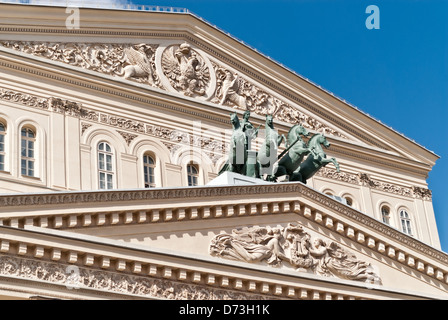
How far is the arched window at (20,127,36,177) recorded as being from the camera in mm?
33375

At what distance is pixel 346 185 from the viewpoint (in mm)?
41062

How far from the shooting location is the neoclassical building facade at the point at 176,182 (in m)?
24.6

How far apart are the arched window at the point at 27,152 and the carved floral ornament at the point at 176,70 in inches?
103

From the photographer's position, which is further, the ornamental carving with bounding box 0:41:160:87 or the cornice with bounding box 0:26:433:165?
the cornice with bounding box 0:26:433:165

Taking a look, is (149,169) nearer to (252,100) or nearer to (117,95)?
(117,95)

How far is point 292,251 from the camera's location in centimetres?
2797

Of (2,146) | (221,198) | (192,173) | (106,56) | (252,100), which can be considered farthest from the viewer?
(252,100)

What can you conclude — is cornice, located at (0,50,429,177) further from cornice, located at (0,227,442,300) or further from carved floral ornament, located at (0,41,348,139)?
cornice, located at (0,227,442,300)

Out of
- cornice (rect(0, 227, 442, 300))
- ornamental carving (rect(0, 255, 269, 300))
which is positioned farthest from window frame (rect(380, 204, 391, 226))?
ornamental carving (rect(0, 255, 269, 300))

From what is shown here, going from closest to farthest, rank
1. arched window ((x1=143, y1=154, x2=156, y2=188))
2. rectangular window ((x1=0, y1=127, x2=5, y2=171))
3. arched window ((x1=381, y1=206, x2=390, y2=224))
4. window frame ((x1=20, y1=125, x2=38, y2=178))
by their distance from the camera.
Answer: rectangular window ((x1=0, y1=127, x2=5, y2=171)) < window frame ((x1=20, y1=125, x2=38, y2=178)) < arched window ((x1=143, y1=154, x2=156, y2=188)) < arched window ((x1=381, y1=206, x2=390, y2=224))

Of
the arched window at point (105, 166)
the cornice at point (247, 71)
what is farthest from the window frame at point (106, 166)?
the cornice at point (247, 71)

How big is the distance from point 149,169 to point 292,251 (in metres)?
9.53

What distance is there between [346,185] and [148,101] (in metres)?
8.86

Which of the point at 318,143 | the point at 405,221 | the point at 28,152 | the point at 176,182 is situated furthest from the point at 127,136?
the point at 405,221
